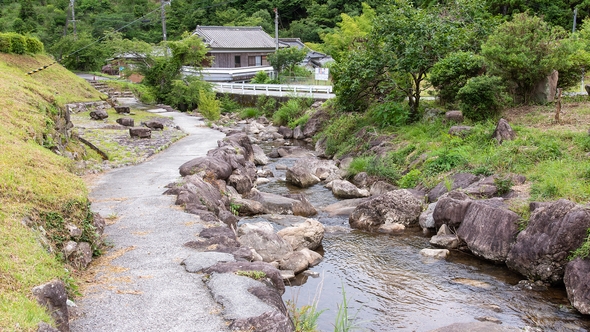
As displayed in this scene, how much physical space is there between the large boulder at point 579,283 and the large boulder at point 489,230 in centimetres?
182

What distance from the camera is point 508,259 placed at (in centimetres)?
1135

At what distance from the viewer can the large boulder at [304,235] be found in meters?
12.8

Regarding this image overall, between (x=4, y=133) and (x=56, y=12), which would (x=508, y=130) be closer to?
(x=4, y=133)

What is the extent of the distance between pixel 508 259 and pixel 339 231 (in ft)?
15.7

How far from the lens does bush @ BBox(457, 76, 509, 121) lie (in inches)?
746

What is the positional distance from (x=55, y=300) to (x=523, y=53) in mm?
18145

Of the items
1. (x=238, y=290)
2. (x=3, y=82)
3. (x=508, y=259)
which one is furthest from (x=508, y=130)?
(x=3, y=82)

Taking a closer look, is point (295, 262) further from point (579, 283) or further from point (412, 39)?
point (412, 39)

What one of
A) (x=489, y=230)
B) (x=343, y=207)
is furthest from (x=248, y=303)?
(x=343, y=207)

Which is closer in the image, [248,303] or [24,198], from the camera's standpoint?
[248,303]

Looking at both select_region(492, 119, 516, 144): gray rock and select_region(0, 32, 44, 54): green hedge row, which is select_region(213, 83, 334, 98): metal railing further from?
select_region(492, 119, 516, 144): gray rock

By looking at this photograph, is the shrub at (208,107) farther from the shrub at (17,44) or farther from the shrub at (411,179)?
the shrub at (411,179)

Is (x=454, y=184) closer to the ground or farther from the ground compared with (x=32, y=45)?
closer to the ground

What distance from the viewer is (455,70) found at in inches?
828
